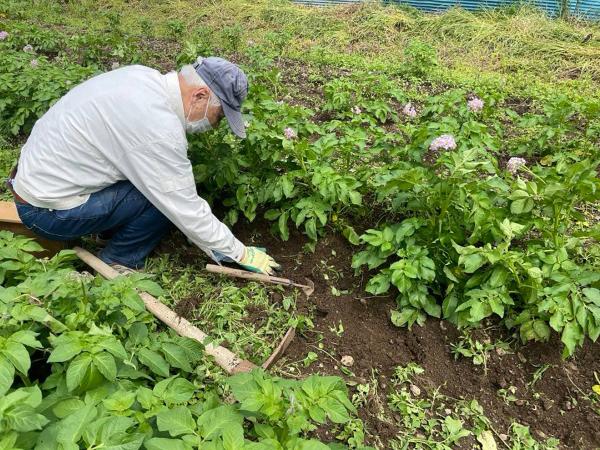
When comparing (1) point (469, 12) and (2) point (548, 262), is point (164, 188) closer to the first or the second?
(2) point (548, 262)

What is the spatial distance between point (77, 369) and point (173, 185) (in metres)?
1.04

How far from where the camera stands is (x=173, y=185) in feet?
7.73

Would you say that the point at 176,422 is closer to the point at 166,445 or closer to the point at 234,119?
the point at 166,445

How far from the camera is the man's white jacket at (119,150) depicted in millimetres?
2277

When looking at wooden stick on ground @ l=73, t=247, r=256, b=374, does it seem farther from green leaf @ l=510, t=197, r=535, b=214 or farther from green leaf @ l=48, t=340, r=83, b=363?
green leaf @ l=510, t=197, r=535, b=214

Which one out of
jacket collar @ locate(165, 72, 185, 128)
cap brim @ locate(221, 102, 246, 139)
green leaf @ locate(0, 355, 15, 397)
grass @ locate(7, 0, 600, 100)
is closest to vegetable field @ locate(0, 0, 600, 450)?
green leaf @ locate(0, 355, 15, 397)

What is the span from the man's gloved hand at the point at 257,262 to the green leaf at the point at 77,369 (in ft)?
3.87

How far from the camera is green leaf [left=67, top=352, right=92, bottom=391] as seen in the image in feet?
4.98

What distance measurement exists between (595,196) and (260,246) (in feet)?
5.85

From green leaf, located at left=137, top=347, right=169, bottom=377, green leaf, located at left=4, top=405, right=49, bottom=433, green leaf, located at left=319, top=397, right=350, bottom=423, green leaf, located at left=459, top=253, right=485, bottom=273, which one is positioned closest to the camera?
green leaf, located at left=4, top=405, right=49, bottom=433

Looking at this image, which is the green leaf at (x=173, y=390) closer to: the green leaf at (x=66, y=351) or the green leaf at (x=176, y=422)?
the green leaf at (x=176, y=422)

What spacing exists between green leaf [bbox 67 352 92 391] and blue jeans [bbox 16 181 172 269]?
117cm

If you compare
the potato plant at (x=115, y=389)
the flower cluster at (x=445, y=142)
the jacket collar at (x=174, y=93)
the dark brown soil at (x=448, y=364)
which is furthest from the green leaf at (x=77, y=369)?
the flower cluster at (x=445, y=142)

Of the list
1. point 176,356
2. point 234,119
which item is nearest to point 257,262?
point 234,119
